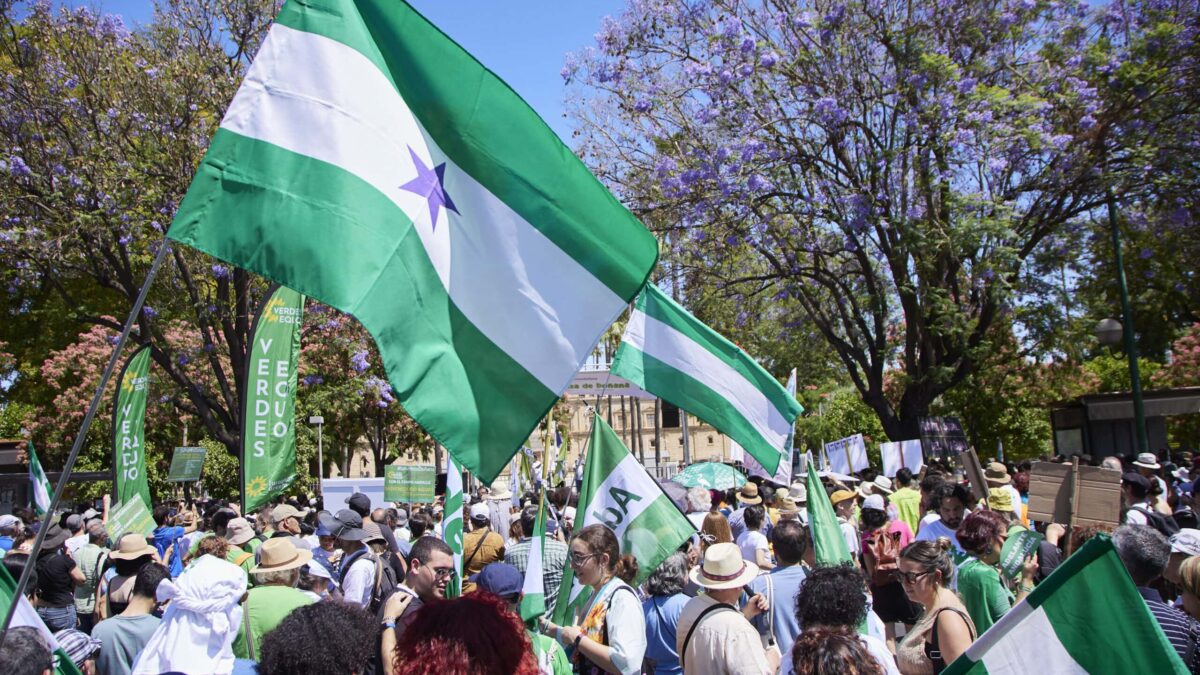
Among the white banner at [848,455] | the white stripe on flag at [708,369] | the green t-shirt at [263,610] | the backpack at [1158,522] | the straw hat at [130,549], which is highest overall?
the white stripe on flag at [708,369]

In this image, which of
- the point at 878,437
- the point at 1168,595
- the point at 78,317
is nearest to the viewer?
the point at 1168,595

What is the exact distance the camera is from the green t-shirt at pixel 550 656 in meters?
4.64

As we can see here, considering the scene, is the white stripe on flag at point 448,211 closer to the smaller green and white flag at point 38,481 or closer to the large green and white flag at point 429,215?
the large green and white flag at point 429,215

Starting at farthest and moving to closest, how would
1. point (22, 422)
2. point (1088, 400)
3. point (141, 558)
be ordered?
point (22, 422), point (1088, 400), point (141, 558)

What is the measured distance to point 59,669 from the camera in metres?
4.04

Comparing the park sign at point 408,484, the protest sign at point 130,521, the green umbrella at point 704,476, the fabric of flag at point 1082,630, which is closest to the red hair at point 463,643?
the fabric of flag at point 1082,630

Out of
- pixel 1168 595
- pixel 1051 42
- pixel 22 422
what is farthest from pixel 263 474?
pixel 22 422

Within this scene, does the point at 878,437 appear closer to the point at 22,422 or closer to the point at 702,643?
the point at 22,422

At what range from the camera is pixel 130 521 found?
977 cm

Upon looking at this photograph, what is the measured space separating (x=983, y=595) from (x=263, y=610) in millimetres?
3966

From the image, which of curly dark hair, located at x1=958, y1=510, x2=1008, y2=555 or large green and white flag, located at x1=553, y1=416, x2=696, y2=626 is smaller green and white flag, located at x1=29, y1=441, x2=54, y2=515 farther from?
curly dark hair, located at x1=958, y1=510, x2=1008, y2=555

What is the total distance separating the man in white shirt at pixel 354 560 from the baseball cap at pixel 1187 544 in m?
5.30

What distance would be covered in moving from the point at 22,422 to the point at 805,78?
3015cm

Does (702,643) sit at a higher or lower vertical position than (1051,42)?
lower
